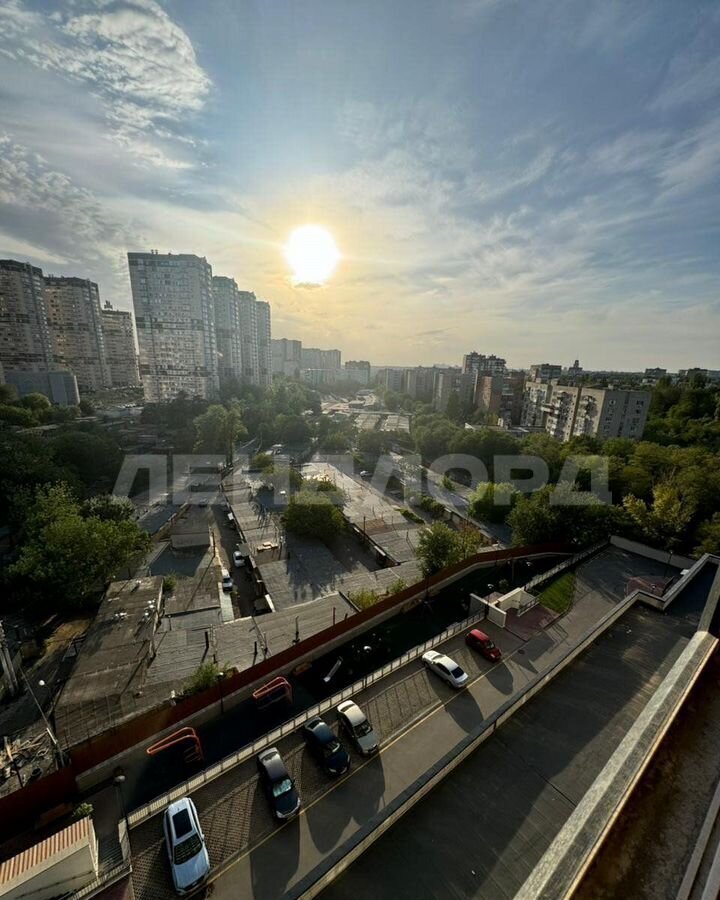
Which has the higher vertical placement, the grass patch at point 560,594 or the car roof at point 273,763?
the car roof at point 273,763

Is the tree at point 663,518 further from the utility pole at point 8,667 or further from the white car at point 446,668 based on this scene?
the utility pole at point 8,667

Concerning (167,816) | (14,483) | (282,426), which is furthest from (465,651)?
(282,426)

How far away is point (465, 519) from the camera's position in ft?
66.9

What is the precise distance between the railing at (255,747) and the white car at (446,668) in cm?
35

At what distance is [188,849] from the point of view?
4738 mm

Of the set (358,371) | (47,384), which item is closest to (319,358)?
(358,371)

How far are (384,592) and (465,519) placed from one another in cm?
902

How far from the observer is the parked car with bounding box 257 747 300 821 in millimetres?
5311

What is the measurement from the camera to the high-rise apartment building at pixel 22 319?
4191 cm

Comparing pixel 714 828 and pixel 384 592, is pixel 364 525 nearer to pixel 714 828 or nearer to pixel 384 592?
pixel 384 592

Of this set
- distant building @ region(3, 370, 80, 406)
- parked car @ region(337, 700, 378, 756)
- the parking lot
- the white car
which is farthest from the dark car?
distant building @ region(3, 370, 80, 406)

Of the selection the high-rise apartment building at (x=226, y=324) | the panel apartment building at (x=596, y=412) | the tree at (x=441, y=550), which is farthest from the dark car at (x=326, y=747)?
the high-rise apartment building at (x=226, y=324)

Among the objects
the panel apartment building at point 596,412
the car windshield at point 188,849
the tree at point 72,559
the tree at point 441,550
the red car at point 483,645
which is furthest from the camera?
the panel apartment building at point 596,412

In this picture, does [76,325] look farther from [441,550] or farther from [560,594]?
[560,594]
